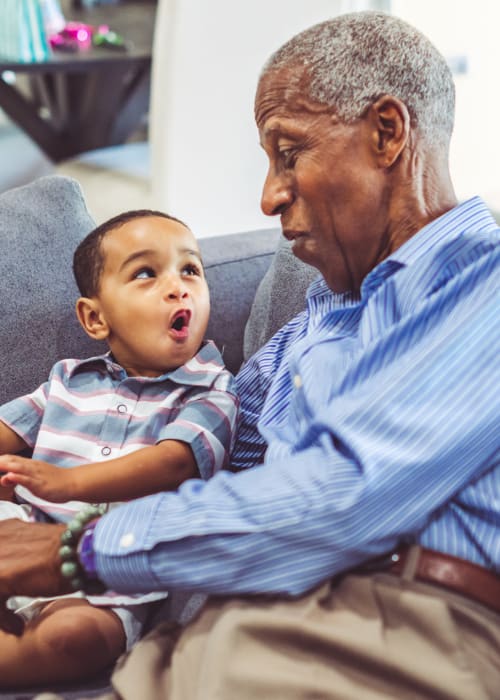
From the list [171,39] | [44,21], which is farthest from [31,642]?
[44,21]

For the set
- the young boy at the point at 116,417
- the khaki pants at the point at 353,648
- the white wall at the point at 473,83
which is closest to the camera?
the khaki pants at the point at 353,648

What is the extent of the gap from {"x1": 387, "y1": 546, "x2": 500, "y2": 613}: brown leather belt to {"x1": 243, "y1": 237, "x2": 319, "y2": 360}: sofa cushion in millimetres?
741

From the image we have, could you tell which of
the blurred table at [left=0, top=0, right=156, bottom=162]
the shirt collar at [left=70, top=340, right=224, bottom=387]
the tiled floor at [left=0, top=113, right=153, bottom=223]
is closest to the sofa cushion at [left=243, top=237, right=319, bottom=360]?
the shirt collar at [left=70, top=340, right=224, bottom=387]

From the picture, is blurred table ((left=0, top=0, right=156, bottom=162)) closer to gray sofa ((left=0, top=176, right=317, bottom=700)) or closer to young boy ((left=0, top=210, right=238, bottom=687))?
gray sofa ((left=0, top=176, right=317, bottom=700))

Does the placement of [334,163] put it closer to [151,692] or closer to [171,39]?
[151,692]

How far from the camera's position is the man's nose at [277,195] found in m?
1.22

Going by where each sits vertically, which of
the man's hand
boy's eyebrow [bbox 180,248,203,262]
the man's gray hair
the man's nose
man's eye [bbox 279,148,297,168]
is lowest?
the man's hand

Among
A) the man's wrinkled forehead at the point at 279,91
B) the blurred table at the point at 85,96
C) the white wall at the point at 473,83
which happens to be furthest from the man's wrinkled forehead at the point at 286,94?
the blurred table at the point at 85,96

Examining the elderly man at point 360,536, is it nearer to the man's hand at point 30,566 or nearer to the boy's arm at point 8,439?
the man's hand at point 30,566

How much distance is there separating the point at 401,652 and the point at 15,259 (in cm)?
105

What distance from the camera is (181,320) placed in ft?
4.59

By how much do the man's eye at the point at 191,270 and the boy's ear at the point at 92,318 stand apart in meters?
0.16

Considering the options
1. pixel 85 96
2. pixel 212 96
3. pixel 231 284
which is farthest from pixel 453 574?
pixel 85 96

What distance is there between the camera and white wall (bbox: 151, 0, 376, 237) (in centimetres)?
270
